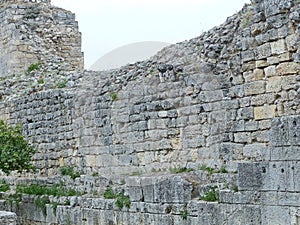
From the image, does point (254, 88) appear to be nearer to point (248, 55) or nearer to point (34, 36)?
point (248, 55)

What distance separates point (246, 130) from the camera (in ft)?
38.9

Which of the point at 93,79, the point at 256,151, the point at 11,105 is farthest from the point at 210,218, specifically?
the point at 11,105

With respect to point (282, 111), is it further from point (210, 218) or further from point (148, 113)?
point (148, 113)

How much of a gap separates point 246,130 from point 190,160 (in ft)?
6.64

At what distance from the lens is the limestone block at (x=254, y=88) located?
1160 centimetres

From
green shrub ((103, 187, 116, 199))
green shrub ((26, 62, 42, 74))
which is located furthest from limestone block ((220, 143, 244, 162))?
green shrub ((26, 62, 42, 74))

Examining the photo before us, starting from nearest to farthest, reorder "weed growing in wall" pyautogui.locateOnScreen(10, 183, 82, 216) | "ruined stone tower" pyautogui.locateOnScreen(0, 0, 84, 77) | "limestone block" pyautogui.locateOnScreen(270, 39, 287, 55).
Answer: "limestone block" pyautogui.locateOnScreen(270, 39, 287, 55)
"weed growing in wall" pyautogui.locateOnScreen(10, 183, 82, 216)
"ruined stone tower" pyautogui.locateOnScreen(0, 0, 84, 77)

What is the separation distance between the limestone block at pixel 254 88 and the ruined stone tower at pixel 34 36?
30.0ft

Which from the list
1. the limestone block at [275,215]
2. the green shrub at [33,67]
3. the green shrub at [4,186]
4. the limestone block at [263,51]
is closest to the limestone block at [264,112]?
the limestone block at [263,51]

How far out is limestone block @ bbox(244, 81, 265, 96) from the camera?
11.6 metres

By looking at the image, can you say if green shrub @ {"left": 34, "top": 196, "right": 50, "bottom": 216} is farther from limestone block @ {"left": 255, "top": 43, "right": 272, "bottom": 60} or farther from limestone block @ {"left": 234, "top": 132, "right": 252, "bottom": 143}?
limestone block @ {"left": 255, "top": 43, "right": 272, "bottom": 60}

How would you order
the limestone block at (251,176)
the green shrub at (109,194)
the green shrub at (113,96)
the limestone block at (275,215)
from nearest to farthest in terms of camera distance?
1. the limestone block at (275,215)
2. the limestone block at (251,176)
3. the green shrub at (109,194)
4. the green shrub at (113,96)

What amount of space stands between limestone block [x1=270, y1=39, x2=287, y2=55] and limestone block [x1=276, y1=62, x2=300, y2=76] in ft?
0.62

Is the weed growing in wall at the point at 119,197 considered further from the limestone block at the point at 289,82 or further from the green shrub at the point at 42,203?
the limestone block at the point at 289,82
